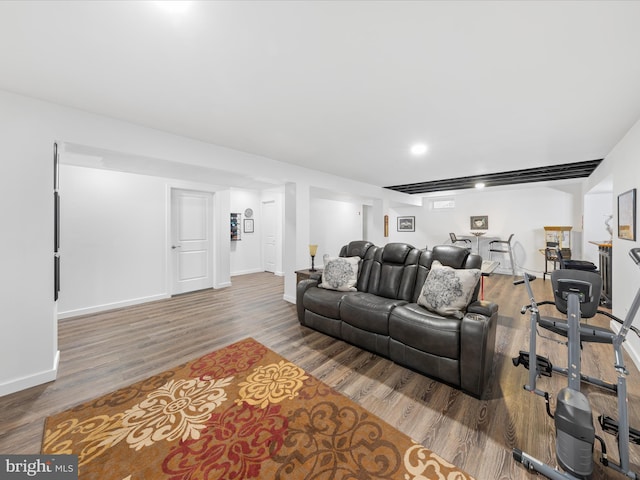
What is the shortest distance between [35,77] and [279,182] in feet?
9.44

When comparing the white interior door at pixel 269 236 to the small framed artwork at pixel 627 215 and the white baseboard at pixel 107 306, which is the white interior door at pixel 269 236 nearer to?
the white baseboard at pixel 107 306

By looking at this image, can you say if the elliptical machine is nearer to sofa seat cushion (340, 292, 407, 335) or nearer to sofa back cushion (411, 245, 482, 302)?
sofa back cushion (411, 245, 482, 302)

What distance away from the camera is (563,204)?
6.64 metres

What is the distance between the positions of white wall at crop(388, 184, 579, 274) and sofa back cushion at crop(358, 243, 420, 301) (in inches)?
227

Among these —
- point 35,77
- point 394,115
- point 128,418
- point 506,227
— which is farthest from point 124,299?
point 506,227

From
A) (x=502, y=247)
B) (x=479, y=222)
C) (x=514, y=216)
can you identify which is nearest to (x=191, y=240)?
(x=479, y=222)

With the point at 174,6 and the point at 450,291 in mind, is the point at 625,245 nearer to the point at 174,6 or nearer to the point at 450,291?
the point at 450,291

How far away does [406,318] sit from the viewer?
8.01 feet

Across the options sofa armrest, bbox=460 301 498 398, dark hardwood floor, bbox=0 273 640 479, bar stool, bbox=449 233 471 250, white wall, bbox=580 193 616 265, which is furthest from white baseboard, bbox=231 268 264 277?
white wall, bbox=580 193 616 265

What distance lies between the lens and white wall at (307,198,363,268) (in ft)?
26.6

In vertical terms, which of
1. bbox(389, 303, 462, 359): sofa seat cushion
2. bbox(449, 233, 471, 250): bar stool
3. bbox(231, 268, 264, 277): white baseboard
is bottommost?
bbox(231, 268, 264, 277): white baseboard

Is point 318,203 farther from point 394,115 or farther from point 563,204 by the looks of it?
point 563,204

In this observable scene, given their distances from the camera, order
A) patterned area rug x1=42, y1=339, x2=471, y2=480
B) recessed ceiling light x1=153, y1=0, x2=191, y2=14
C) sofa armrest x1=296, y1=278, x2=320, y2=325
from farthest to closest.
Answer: sofa armrest x1=296, y1=278, x2=320, y2=325 → patterned area rug x1=42, y1=339, x2=471, y2=480 → recessed ceiling light x1=153, y1=0, x2=191, y2=14

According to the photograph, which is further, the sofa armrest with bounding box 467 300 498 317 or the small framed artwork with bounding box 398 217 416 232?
the small framed artwork with bounding box 398 217 416 232
